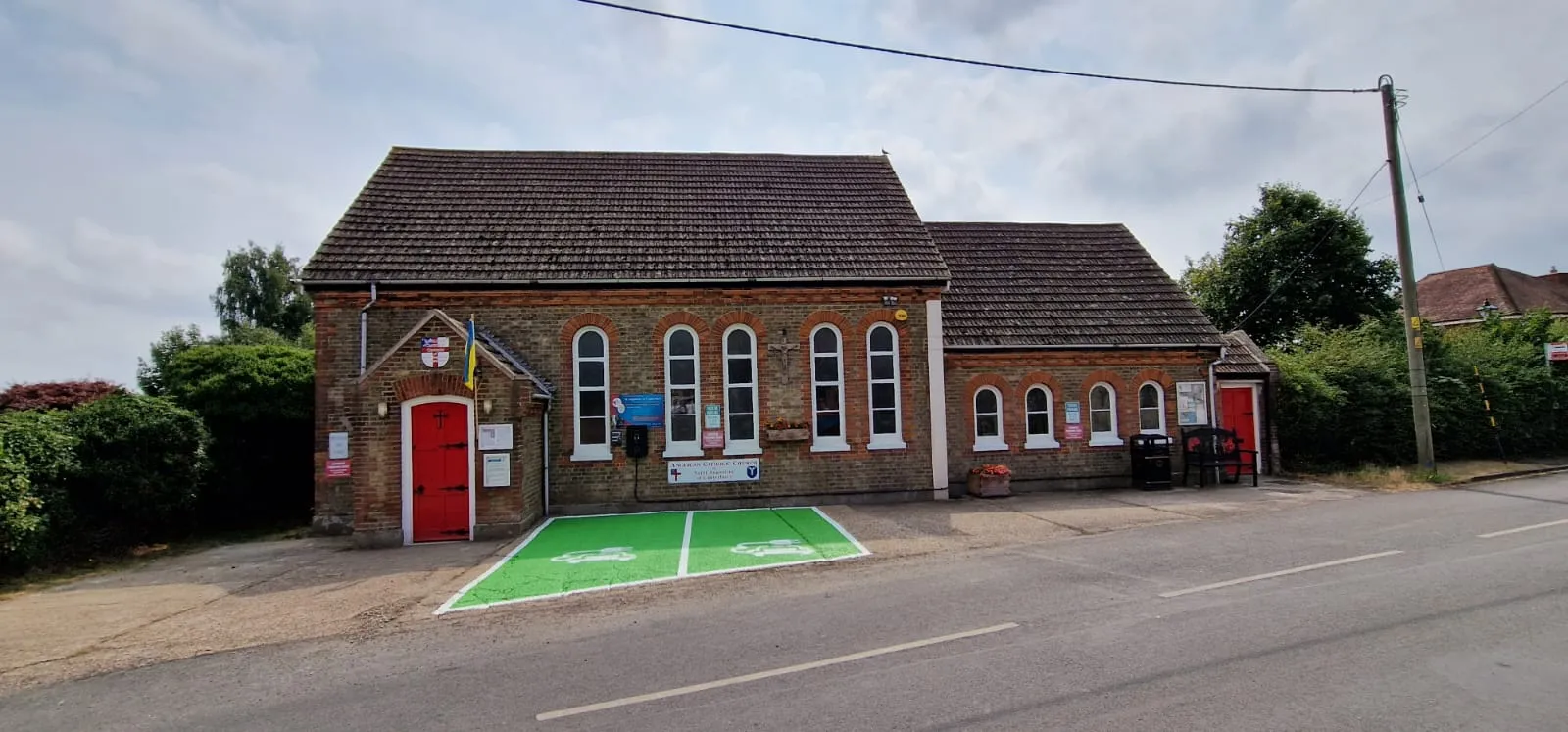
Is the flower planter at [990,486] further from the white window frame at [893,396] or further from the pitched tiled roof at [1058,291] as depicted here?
the pitched tiled roof at [1058,291]

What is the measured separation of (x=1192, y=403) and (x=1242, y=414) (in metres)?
2.44

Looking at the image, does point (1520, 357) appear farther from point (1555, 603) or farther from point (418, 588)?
point (418, 588)

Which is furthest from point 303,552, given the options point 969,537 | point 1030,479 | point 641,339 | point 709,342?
point 1030,479

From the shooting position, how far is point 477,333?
14125 mm

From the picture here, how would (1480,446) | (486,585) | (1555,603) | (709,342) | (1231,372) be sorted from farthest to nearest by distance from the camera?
(1480,446)
(1231,372)
(709,342)
(486,585)
(1555,603)

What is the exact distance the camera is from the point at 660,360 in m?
14.9

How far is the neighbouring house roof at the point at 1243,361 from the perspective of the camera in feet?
61.0

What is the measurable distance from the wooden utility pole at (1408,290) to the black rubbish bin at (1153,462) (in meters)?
5.92

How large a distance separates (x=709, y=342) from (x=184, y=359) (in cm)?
1184

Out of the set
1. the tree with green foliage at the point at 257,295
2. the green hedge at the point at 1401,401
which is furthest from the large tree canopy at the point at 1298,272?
the tree with green foliage at the point at 257,295

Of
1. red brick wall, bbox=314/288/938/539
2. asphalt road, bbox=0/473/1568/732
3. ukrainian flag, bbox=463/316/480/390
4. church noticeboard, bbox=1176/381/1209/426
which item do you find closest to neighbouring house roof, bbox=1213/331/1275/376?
church noticeboard, bbox=1176/381/1209/426

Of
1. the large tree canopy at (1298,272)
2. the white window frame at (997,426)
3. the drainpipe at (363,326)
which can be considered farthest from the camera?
the large tree canopy at (1298,272)

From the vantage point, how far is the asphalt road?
4.64m

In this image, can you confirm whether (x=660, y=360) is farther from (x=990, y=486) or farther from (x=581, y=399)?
(x=990, y=486)
